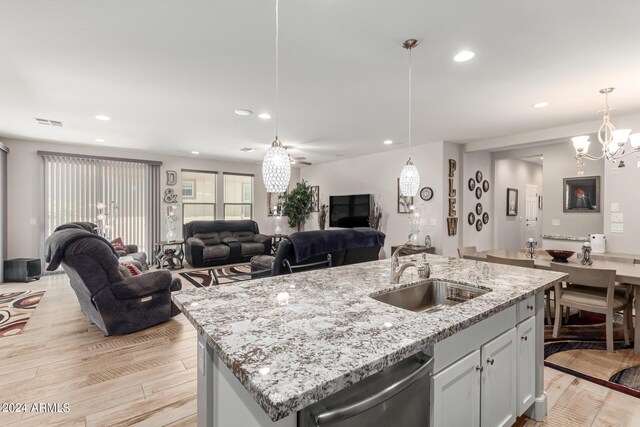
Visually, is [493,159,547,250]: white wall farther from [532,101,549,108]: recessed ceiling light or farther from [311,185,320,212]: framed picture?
[311,185,320,212]: framed picture

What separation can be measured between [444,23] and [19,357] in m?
4.59

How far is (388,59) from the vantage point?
2662 millimetres

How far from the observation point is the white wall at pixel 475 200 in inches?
244

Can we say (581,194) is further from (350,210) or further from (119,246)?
(119,246)

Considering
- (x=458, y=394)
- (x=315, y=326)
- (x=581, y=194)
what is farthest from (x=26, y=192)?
(x=581, y=194)

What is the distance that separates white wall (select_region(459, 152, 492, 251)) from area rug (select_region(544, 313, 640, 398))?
2.89 metres

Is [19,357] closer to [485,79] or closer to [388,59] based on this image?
[388,59]

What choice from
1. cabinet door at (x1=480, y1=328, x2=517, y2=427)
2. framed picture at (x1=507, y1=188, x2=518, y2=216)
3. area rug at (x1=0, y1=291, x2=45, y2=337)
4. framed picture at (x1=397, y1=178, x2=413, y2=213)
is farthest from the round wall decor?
area rug at (x1=0, y1=291, x2=45, y2=337)

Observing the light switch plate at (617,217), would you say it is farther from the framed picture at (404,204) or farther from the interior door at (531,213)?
the interior door at (531,213)

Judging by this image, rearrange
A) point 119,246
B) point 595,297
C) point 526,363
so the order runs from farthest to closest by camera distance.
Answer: point 119,246 < point 595,297 < point 526,363

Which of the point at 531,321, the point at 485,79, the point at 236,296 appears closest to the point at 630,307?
the point at 531,321

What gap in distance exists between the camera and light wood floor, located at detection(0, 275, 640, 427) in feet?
6.69

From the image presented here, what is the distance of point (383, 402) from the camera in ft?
3.48

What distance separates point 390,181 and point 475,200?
6.04 feet
